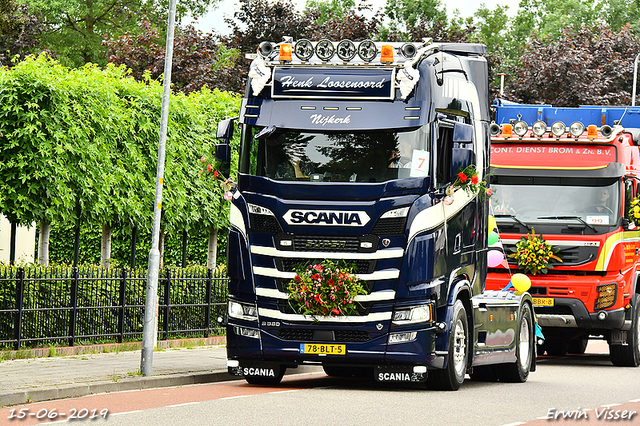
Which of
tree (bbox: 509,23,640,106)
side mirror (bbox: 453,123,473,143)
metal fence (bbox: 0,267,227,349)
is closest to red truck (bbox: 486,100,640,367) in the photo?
side mirror (bbox: 453,123,473,143)

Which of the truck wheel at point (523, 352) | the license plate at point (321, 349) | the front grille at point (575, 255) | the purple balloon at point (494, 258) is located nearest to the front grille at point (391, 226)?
the license plate at point (321, 349)

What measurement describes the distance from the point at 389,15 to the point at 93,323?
3262cm

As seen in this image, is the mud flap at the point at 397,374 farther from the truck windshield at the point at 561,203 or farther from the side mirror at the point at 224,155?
the truck windshield at the point at 561,203

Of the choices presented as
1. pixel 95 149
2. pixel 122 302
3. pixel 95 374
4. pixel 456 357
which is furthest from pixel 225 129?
pixel 95 149

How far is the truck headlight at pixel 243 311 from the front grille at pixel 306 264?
618 millimetres

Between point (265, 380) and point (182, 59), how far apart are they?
20847mm

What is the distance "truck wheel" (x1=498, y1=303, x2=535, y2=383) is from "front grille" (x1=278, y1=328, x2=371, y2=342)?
3472 millimetres

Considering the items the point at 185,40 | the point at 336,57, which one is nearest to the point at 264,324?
the point at 336,57

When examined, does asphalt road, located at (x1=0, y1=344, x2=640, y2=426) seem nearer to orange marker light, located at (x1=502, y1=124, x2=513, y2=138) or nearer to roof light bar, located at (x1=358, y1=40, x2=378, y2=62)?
roof light bar, located at (x1=358, y1=40, x2=378, y2=62)

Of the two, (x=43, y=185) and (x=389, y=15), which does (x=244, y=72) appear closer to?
(x=389, y=15)

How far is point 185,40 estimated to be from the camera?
33781 mm

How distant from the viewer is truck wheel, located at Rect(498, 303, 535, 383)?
1560 cm

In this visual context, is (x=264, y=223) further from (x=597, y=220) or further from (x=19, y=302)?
(x=597, y=220)

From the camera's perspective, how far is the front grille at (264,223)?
13.0 meters
